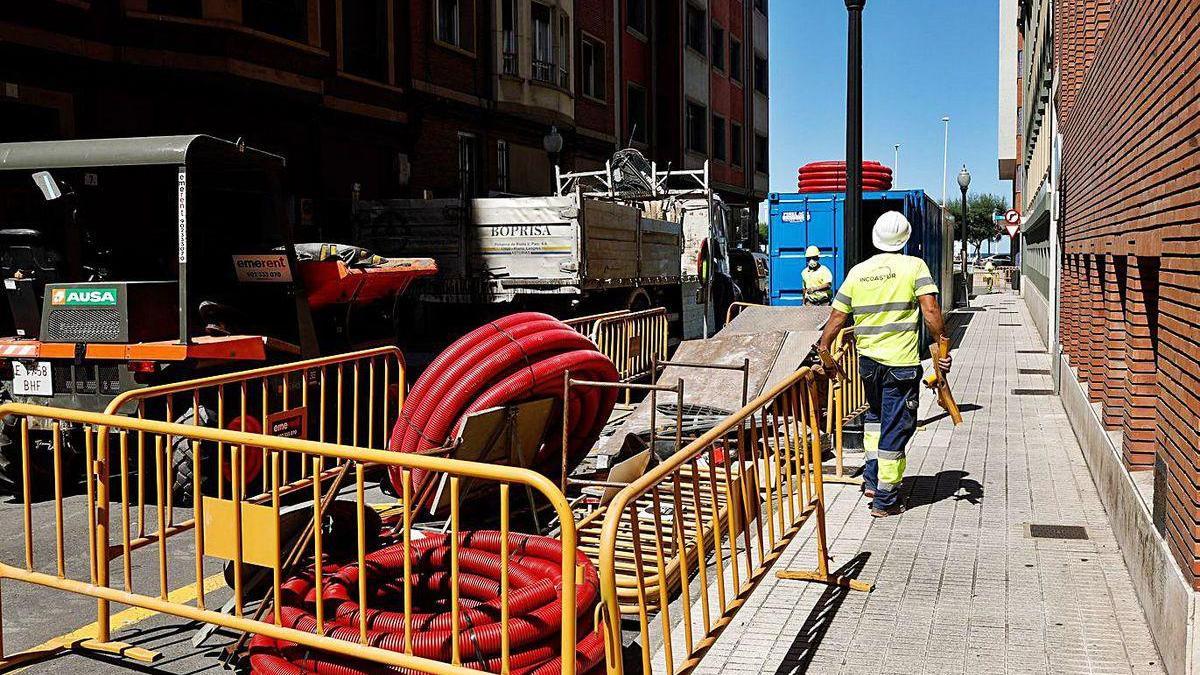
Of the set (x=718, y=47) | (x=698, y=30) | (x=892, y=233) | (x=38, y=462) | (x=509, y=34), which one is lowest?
(x=38, y=462)

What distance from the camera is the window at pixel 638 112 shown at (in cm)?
3575

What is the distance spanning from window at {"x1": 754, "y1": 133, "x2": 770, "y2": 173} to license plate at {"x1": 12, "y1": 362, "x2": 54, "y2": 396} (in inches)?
1779

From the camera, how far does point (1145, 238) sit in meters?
5.87

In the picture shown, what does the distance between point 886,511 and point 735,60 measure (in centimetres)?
4269

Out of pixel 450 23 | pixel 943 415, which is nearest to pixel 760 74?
pixel 450 23

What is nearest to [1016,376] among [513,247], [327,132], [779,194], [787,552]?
[779,194]

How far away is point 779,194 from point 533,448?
12261 millimetres

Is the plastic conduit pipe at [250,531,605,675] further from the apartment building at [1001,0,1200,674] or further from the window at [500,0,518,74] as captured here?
the window at [500,0,518,74]

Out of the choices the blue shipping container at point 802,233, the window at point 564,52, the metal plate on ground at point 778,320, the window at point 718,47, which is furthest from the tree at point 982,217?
the metal plate on ground at point 778,320

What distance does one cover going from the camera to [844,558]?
6.30 metres

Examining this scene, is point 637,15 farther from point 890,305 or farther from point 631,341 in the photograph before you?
point 890,305

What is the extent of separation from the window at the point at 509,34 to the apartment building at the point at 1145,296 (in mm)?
16314

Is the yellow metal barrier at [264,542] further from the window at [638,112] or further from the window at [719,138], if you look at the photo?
the window at [719,138]

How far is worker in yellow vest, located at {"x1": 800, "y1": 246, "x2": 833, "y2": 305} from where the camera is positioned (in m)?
16.4
